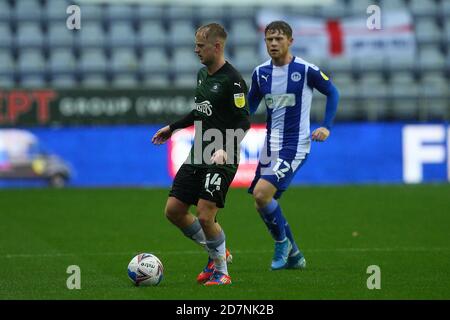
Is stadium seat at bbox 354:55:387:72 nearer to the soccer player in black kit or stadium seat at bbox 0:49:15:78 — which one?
stadium seat at bbox 0:49:15:78

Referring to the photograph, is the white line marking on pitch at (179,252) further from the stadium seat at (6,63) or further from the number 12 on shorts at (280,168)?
the stadium seat at (6,63)

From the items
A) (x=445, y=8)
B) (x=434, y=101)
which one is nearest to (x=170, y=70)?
(x=434, y=101)

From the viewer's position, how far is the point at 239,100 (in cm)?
784

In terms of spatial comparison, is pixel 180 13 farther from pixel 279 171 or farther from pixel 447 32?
pixel 279 171

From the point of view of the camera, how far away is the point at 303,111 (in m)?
8.91

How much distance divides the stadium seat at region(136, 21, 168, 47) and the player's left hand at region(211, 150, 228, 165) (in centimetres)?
1724

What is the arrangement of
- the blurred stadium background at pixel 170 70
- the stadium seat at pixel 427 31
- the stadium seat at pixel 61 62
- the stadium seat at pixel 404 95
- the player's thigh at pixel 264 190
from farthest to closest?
the stadium seat at pixel 427 31 < the stadium seat at pixel 61 62 < the stadium seat at pixel 404 95 < the blurred stadium background at pixel 170 70 < the player's thigh at pixel 264 190

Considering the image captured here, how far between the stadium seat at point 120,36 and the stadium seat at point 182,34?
38.2 inches

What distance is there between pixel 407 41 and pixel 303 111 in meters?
16.2

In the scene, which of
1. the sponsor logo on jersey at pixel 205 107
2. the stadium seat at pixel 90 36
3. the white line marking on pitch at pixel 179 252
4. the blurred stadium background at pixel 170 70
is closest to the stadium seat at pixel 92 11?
the blurred stadium background at pixel 170 70

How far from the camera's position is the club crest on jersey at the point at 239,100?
784cm

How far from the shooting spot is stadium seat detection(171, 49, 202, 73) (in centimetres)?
2392
